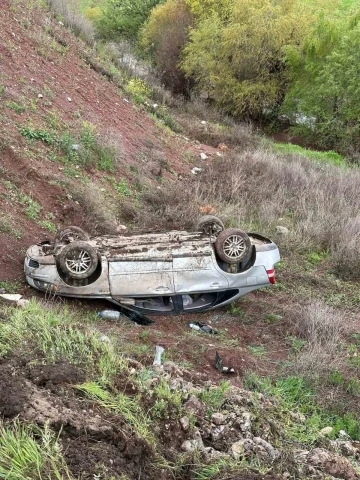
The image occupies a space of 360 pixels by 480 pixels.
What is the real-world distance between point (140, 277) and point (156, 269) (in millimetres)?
219

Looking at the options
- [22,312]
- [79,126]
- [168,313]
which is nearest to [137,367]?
[22,312]

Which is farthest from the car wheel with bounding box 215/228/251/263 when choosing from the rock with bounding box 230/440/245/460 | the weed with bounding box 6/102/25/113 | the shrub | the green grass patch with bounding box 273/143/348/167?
the shrub

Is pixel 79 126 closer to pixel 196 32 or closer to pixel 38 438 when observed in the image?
pixel 38 438

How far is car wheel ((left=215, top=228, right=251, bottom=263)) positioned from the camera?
640 cm

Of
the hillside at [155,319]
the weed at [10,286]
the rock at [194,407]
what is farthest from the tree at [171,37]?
the rock at [194,407]

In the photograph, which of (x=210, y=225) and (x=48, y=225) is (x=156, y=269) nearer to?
(x=210, y=225)

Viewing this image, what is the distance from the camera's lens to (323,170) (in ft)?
47.4

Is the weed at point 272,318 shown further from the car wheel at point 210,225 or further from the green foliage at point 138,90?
the green foliage at point 138,90

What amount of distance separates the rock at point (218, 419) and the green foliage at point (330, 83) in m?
17.7

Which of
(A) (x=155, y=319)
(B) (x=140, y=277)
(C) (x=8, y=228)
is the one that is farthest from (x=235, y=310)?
(C) (x=8, y=228)

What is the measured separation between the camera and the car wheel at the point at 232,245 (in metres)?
6.40

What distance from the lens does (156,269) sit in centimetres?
616

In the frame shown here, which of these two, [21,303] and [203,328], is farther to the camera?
[203,328]

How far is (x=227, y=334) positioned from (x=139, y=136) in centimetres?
830
